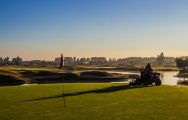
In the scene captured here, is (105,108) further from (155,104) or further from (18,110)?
(18,110)

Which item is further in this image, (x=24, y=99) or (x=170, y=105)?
(x=24, y=99)

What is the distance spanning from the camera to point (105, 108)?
954 inches

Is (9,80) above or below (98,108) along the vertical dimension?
below

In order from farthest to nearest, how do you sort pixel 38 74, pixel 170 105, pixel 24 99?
pixel 38 74 < pixel 24 99 < pixel 170 105

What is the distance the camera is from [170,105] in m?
25.5

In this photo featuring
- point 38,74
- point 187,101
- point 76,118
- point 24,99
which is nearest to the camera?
point 76,118

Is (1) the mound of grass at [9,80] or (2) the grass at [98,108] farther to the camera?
(1) the mound of grass at [9,80]

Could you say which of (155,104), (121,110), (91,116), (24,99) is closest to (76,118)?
(91,116)

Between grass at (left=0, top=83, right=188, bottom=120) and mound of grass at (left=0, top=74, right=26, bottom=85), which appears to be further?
mound of grass at (left=0, top=74, right=26, bottom=85)

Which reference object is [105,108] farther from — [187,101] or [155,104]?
[187,101]

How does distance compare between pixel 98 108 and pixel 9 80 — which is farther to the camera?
pixel 9 80

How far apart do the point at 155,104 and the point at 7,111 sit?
11.0 metres

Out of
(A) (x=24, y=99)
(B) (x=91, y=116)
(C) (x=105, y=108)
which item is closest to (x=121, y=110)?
(C) (x=105, y=108)

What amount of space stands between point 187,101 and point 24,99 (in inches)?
544
